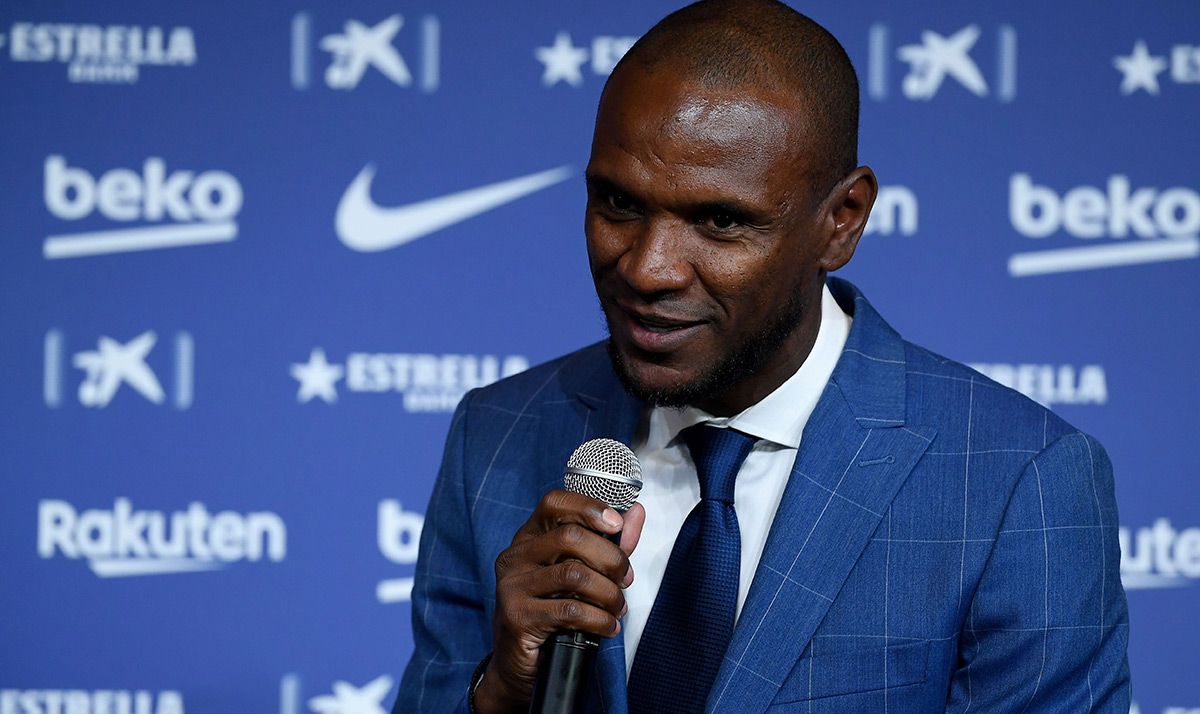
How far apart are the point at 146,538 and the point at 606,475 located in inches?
67.6

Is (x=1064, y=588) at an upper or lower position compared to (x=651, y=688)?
upper

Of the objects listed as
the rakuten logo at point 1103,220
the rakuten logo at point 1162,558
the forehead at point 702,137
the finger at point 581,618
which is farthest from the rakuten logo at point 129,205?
the rakuten logo at point 1162,558

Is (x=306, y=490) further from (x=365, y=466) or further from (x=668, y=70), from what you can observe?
(x=668, y=70)

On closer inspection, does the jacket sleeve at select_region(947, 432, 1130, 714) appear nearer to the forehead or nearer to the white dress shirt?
the white dress shirt

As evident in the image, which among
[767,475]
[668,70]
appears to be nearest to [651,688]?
[767,475]

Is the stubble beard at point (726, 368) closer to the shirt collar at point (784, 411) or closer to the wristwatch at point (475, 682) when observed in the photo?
the shirt collar at point (784, 411)

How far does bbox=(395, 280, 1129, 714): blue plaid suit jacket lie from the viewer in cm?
140

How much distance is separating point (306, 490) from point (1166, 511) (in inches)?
67.5

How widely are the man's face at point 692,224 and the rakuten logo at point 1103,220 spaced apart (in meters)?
1.37

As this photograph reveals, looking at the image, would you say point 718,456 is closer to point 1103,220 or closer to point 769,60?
point 769,60

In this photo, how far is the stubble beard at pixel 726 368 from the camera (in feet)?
4.67

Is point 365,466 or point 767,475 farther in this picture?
point 365,466

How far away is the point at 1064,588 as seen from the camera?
1.40m

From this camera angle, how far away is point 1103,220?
268cm
